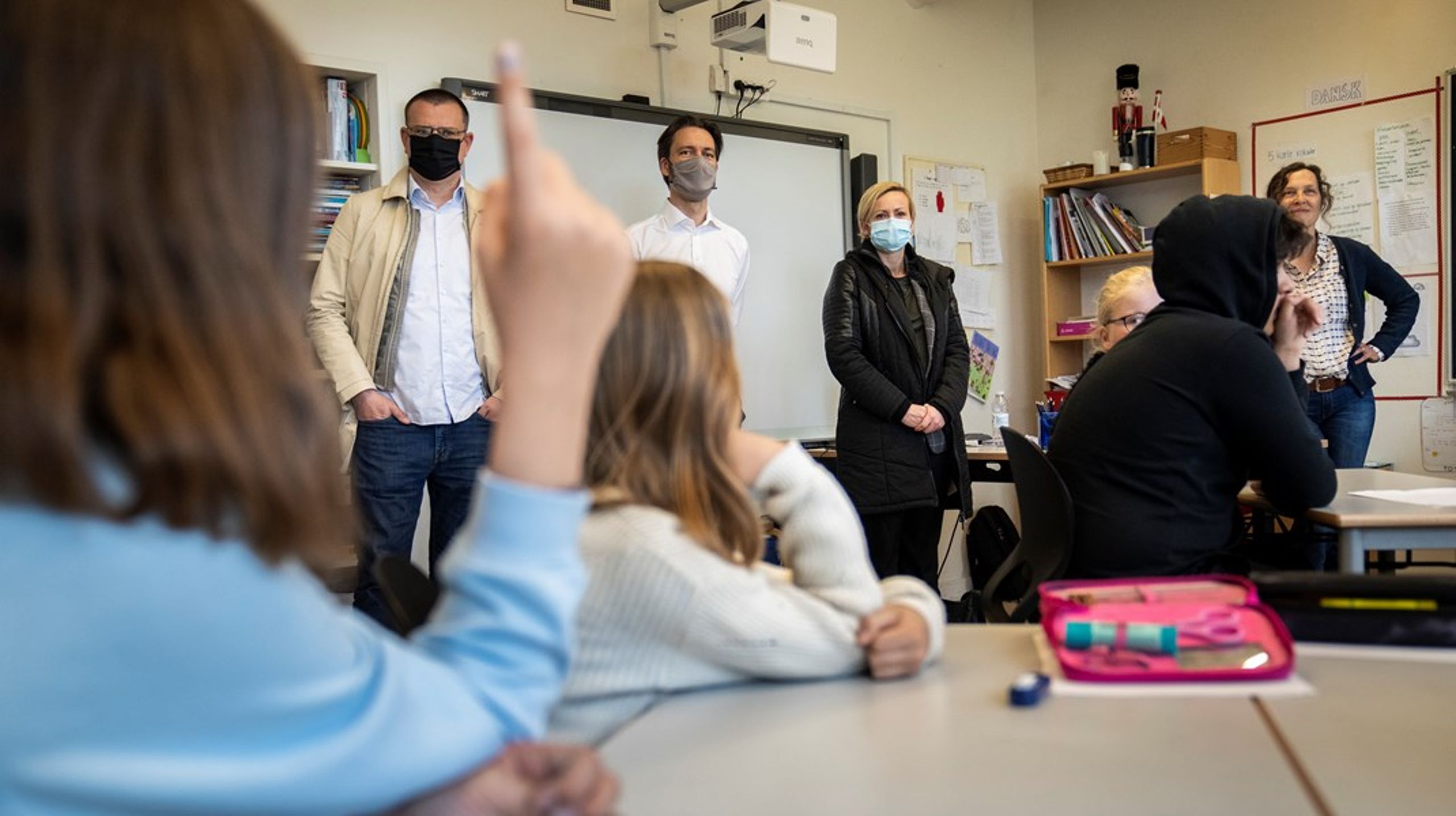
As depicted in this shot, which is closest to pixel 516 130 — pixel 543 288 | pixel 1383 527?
pixel 543 288

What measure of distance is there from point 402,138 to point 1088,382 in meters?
2.13

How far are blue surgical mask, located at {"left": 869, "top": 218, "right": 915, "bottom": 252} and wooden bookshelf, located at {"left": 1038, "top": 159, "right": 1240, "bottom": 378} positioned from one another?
6.44 ft

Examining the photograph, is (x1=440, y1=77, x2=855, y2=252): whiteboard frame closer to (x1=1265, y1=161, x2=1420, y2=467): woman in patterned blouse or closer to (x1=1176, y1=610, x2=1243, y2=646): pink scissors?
(x1=1265, y1=161, x2=1420, y2=467): woman in patterned blouse

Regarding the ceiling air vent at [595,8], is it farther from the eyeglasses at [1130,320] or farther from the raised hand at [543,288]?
the raised hand at [543,288]

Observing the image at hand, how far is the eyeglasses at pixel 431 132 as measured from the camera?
3270mm

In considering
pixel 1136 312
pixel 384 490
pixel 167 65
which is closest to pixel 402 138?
pixel 384 490

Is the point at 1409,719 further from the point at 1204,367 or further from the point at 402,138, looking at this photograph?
the point at 402,138

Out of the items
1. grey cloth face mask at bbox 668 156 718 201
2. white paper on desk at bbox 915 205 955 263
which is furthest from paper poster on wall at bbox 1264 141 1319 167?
grey cloth face mask at bbox 668 156 718 201

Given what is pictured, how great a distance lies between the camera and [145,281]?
0.51 meters

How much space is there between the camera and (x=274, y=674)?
524 mm

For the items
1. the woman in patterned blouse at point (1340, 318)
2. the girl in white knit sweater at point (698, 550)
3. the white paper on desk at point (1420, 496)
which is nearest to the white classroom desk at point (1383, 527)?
the white paper on desk at point (1420, 496)

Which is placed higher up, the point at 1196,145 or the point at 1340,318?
the point at 1196,145

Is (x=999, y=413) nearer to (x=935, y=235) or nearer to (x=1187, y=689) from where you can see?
(x=935, y=235)

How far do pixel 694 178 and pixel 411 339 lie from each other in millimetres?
1208
